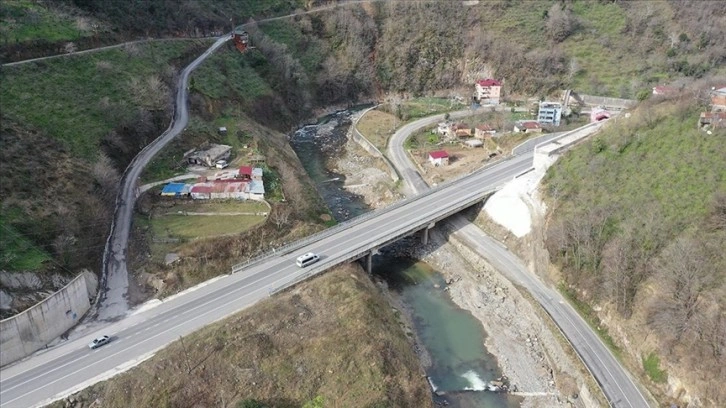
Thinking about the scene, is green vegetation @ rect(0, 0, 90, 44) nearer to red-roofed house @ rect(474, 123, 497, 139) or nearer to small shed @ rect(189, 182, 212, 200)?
small shed @ rect(189, 182, 212, 200)

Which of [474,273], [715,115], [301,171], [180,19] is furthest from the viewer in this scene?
[180,19]

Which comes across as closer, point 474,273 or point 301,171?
point 474,273

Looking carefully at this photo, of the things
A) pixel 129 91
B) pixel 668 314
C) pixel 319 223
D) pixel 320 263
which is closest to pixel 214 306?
pixel 320 263

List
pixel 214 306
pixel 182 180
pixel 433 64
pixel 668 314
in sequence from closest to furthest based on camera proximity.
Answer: pixel 668 314, pixel 214 306, pixel 182 180, pixel 433 64

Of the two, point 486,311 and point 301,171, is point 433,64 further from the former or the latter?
point 486,311

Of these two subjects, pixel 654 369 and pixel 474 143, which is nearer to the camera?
pixel 654 369

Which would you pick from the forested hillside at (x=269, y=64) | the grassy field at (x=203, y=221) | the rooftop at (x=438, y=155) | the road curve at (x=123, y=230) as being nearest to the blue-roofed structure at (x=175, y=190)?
the grassy field at (x=203, y=221)

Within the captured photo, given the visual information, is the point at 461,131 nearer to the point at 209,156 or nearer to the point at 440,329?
the point at 209,156

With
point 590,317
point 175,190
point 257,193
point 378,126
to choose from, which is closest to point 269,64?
point 378,126
